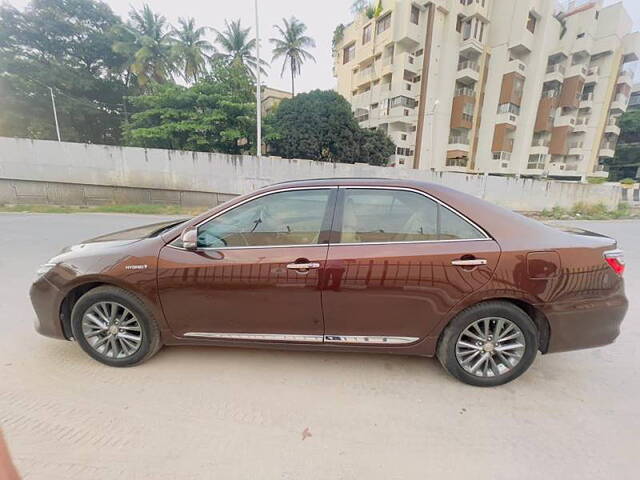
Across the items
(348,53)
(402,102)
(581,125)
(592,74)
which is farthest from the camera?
(348,53)

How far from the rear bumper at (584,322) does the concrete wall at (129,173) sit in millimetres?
12534

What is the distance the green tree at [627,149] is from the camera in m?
36.7

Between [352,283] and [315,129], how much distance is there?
16.6 m

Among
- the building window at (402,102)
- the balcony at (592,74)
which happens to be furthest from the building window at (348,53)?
the balcony at (592,74)

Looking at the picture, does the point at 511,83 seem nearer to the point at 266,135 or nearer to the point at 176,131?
the point at 266,135

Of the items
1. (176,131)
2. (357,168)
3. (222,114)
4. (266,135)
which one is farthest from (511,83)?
(176,131)

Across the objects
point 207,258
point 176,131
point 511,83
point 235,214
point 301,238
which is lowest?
point 207,258

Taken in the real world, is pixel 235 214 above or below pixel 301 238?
above

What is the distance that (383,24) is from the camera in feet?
80.7

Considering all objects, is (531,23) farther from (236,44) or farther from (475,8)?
(236,44)

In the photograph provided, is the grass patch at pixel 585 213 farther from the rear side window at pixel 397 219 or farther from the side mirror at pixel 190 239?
the side mirror at pixel 190 239

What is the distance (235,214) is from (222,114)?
1464 cm

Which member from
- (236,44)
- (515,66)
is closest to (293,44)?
(236,44)

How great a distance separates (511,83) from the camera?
24.0 metres
